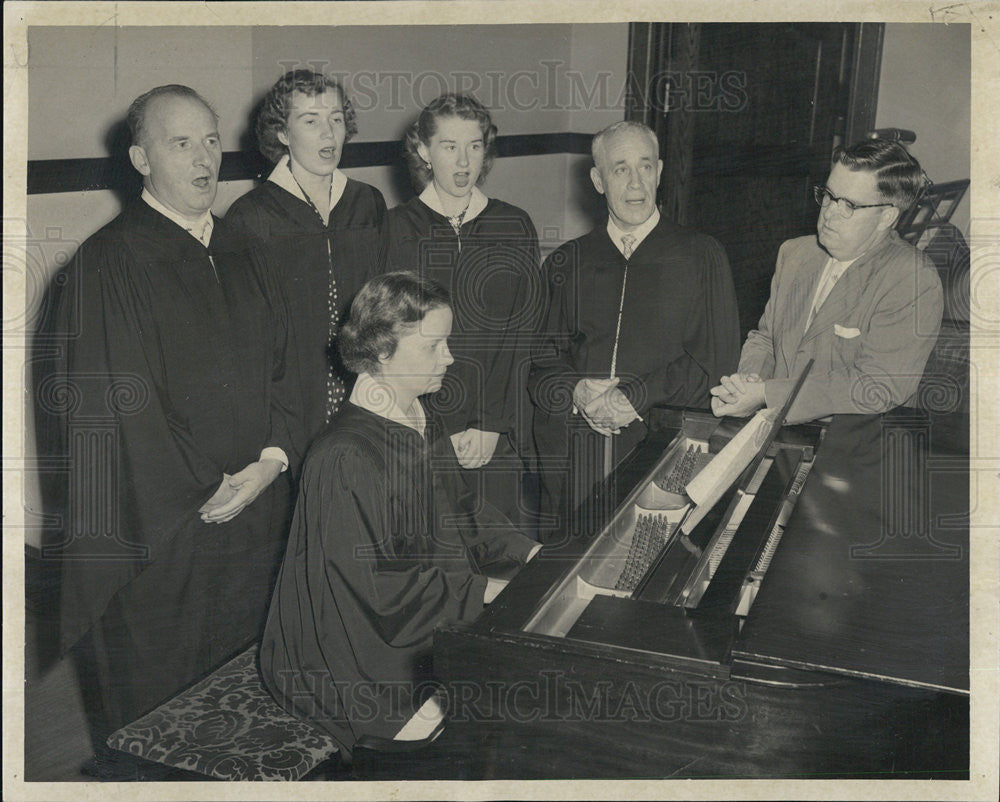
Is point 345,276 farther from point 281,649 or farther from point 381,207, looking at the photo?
point 281,649

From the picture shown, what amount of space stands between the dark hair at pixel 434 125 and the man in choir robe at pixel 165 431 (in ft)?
1.97

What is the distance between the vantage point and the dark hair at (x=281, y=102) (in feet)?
9.31

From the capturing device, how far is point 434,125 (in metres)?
3.08

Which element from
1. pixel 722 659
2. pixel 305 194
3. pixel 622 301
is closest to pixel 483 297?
pixel 622 301

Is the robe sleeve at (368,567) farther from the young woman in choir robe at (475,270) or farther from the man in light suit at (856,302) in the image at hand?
the man in light suit at (856,302)

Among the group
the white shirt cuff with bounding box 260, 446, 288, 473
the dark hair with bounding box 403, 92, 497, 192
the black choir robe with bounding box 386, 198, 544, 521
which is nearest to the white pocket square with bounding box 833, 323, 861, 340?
the black choir robe with bounding box 386, 198, 544, 521

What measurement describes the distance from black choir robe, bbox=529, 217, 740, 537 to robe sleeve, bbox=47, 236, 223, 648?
127 cm

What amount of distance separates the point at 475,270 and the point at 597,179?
0.51m

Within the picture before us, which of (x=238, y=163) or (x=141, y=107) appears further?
(x=238, y=163)

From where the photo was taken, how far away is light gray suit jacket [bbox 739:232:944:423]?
116 inches

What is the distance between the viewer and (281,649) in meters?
2.60

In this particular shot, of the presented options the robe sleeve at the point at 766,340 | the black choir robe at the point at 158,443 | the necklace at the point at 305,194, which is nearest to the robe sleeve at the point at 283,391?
the black choir robe at the point at 158,443

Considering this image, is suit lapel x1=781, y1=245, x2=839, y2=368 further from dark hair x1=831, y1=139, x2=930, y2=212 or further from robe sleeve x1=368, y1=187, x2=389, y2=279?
robe sleeve x1=368, y1=187, x2=389, y2=279

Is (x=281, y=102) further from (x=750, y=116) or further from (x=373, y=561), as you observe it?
(x=750, y=116)
